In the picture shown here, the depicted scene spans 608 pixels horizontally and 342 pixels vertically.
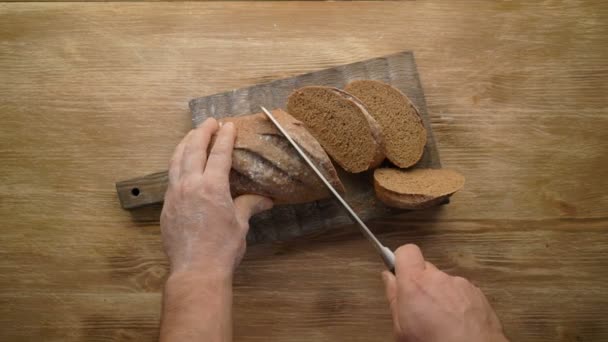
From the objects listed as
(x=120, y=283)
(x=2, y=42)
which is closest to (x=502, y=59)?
(x=120, y=283)

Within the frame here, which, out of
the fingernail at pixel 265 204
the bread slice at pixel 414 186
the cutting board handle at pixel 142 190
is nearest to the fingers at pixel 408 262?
the bread slice at pixel 414 186

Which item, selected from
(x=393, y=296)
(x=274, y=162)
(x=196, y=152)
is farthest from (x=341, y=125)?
(x=393, y=296)

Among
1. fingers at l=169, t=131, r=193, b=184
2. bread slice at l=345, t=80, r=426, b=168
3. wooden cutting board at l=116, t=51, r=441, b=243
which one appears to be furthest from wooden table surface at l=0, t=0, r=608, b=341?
fingers at l=169, t=131, r=193, b=184

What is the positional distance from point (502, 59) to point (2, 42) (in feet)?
6.76

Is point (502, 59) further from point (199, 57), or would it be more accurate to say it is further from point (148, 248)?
point (148, 248)

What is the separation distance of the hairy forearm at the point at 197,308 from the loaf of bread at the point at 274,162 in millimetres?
319

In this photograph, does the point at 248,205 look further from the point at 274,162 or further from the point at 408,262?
the point at 408,262

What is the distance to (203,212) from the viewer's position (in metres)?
1.47

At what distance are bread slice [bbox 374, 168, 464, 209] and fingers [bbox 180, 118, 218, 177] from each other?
60 cm

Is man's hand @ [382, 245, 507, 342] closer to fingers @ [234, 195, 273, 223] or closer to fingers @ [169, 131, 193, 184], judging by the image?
fingers @ [234, 195, 273, 223]

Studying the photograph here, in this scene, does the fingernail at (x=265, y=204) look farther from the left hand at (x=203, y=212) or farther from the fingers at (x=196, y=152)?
the fingers at (x=196, y=152)

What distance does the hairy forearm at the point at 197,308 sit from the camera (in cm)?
136

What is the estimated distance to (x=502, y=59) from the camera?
1.93m

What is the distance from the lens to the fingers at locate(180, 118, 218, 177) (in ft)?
4.98
